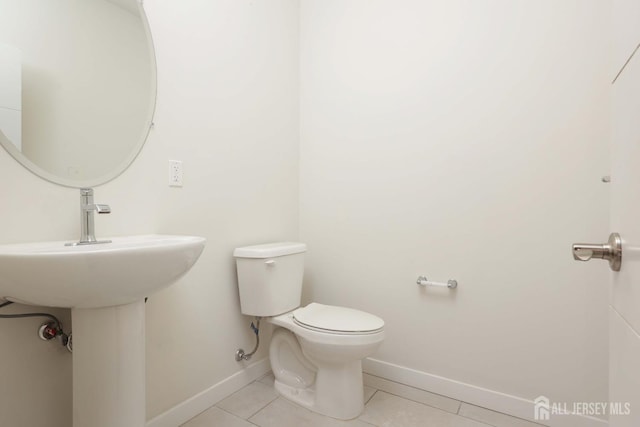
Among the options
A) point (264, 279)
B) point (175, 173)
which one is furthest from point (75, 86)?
point (264, 279)

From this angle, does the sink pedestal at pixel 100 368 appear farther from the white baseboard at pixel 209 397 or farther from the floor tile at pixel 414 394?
the floor tile at pixel 414 394

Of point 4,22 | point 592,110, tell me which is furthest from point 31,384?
point 592,110

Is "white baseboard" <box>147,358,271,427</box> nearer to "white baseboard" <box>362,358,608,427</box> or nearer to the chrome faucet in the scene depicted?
"white baseboard" <box>362,358,608,427</box>

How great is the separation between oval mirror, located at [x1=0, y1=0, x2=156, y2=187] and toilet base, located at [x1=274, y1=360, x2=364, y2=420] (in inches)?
47.8

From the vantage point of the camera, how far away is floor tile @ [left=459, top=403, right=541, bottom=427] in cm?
140

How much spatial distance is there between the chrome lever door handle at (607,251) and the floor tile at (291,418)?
122cm

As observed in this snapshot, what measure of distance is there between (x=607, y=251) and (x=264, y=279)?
130cm

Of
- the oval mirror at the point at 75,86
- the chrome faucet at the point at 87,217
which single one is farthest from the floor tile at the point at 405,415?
the oval mirror at the point at 75,86

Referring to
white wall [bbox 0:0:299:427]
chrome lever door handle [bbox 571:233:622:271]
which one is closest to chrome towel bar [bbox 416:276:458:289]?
white wall [bbox 0:0:299:427]

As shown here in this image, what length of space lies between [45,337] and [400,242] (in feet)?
4.92

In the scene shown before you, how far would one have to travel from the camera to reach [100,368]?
36.3 inches

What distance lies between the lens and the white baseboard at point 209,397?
135cm

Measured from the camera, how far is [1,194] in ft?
3.11

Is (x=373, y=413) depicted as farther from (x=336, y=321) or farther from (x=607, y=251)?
(x=607, y=251)
